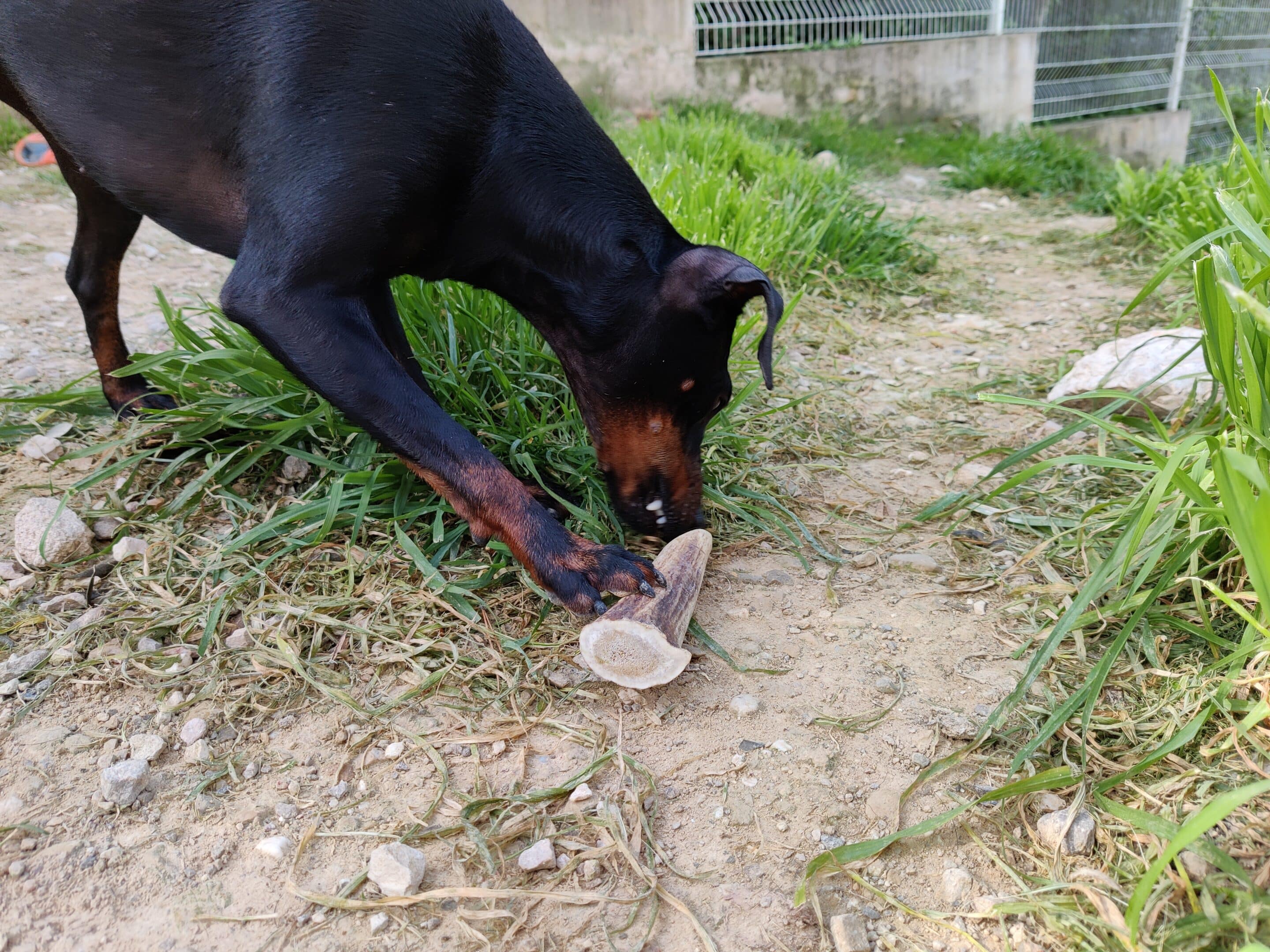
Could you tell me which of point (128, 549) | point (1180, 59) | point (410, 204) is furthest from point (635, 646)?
point (1180, 59)

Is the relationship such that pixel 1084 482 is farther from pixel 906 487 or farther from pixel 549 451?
pixel 549 451

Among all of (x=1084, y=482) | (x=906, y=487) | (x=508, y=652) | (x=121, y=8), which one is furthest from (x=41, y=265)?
(x=1084, y=482)

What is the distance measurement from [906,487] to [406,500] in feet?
4.87

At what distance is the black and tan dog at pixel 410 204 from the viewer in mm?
2086

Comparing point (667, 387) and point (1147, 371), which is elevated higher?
point (667, 387)

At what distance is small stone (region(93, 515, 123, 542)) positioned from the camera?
2.43m

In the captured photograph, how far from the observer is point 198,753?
1800mm

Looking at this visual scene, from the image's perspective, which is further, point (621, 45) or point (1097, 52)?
point (1097, 52)

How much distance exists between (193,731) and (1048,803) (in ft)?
5.22

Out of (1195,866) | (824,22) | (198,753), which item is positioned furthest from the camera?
(824,22)

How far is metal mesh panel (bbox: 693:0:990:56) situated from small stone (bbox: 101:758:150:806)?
7.82 meters

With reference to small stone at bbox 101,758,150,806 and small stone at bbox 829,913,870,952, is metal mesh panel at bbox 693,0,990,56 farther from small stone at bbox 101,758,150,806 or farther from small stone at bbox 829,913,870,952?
small stone at bbox 829,913,870,952

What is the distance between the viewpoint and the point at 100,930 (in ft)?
4.72

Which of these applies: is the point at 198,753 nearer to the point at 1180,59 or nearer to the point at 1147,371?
the point at 1147,371
